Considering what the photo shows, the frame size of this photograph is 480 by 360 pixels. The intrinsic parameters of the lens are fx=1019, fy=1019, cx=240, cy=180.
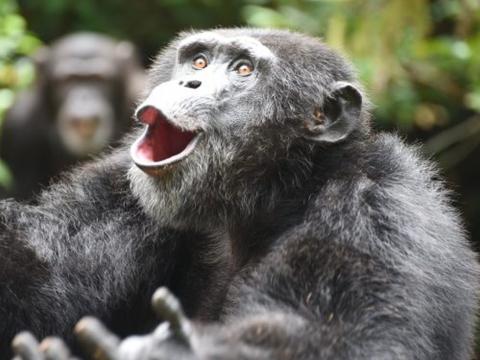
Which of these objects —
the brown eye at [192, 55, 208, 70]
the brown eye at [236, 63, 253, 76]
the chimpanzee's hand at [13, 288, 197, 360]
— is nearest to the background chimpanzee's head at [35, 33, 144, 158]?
the brown eye at [192, 55, 208, 70]

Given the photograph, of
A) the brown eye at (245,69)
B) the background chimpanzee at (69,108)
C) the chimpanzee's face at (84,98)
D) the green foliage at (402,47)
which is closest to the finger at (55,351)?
the brown eye at (245,69)

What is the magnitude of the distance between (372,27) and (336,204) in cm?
404

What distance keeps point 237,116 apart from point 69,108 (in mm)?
7371

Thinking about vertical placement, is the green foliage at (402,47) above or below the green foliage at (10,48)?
above

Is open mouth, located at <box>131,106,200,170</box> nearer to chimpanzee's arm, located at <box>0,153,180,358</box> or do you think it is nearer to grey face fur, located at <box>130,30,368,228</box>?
grey face fur, located at <box>130,30,368,228</box>

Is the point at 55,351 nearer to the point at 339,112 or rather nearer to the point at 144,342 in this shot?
the point at 144,342

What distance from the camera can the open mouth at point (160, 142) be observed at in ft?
Answer: 13.4

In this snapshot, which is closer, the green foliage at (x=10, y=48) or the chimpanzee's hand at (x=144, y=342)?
the chimpanzee's hand at (x=144, y=342)

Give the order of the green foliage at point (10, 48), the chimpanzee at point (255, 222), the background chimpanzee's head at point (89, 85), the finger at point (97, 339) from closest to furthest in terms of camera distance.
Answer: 1. the finger at point (97, 339)
2. the chimpanzee at point (255, 222)
3. the green foliage at point (10, 48)
4. the background chimpanzee's head at point (89, 85)

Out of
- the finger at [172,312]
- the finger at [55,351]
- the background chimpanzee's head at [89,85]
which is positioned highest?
the background chimpanzee's head at [89,85]

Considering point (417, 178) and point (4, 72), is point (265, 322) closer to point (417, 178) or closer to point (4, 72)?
point (417, 178)

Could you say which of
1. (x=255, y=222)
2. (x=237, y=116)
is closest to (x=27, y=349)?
(x=255, y=222)

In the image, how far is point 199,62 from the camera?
451cm

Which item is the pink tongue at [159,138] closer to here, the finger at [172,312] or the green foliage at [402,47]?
the finger at [172,312]
